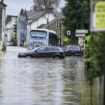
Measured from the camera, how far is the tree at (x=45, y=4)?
5226 inches

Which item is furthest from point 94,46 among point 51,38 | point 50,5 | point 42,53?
point 50,5

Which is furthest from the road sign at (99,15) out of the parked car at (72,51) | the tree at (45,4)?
the tree at (45,4)

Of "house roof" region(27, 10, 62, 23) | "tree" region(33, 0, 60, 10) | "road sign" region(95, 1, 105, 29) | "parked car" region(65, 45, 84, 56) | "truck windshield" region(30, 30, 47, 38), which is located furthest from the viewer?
"house roof" region(27, 10, 62, 23)

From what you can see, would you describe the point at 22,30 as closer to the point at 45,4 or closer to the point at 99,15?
the point at 45,4

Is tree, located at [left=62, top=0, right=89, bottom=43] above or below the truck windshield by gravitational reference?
above

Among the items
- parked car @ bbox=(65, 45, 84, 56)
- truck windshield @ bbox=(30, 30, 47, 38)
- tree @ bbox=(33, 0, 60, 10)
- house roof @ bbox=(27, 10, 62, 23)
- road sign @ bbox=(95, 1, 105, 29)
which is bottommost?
parked car @ bbox=(65, 45, 84, 56)

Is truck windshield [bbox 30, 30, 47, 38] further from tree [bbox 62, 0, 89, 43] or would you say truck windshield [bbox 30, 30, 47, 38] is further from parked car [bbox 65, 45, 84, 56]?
tree [bbox 62, 0, 89, 43]

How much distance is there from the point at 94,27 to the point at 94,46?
9090 millimetres

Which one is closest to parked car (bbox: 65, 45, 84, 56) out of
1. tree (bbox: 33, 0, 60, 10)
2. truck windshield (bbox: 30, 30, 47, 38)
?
truck windshield (bbox: 30, 30, 47, 38)

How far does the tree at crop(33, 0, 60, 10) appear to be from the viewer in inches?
5226

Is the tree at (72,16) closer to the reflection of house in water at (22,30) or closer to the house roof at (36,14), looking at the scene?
the reflection of house in water at (22,30)

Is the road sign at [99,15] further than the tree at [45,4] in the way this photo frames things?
No

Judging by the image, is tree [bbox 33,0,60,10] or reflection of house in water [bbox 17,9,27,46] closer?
tree [bbox 33,0,60,10]

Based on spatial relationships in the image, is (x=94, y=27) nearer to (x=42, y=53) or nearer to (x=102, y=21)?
(x=102, y=21)
